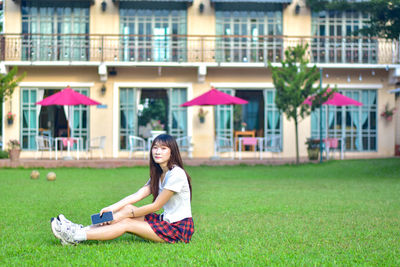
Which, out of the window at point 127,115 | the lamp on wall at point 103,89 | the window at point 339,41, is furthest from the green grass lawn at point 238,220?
the window at point 339,41

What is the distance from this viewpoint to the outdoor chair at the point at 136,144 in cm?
2084

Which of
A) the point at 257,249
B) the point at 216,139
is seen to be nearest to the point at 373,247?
the point at 257,249

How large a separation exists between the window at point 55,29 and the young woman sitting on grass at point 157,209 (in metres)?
17.0

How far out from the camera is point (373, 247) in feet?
17.9

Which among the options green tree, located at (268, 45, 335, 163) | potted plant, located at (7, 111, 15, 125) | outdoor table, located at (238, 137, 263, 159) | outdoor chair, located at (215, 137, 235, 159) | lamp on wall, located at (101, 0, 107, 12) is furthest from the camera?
lamp on wall, located at (101, 0, 107, 12)

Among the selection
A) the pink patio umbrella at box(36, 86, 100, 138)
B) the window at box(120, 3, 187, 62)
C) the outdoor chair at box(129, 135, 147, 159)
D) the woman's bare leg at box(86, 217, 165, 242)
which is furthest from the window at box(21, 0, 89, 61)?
the woman's bare leg at box(86, 217, 165, 242)

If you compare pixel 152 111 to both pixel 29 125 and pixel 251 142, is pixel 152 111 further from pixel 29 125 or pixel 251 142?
pixel 29 125

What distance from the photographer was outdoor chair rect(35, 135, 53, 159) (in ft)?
65.7

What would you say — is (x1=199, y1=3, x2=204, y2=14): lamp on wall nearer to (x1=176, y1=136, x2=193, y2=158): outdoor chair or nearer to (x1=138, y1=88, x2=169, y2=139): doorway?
(x1=138, y1=88, x2=169, y2=139): doorway

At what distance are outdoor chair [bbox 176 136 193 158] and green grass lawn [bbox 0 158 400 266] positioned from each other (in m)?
6.04

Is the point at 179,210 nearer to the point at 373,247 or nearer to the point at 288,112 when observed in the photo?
the point at 373,247

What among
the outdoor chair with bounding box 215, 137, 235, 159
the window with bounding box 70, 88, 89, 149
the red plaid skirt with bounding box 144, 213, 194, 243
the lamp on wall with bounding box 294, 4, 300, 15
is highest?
the lamp on wall with bounding box 294, 4, 300, 15

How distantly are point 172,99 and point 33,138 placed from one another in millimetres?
5380

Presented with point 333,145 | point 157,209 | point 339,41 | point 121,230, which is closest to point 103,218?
point 121,230
